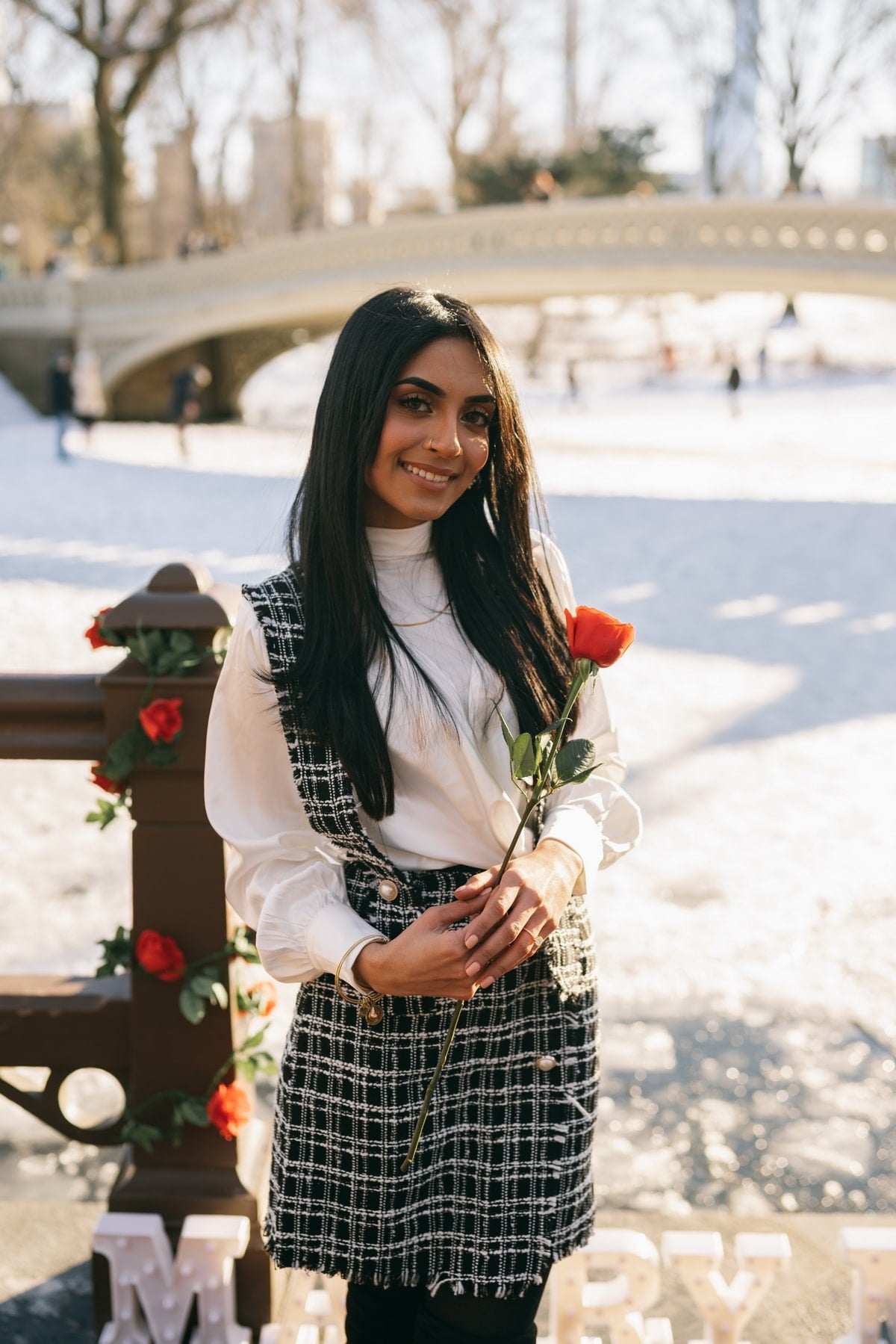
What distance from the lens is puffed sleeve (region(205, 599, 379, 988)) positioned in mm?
1624

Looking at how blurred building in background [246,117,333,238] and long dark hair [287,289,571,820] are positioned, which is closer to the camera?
long dark hair [287,289,571,820]

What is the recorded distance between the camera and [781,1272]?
2.53 meters

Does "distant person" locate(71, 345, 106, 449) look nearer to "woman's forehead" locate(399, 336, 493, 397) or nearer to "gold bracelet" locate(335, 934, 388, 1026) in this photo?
"woman's forehead" locate(399, 336, 493, 397)

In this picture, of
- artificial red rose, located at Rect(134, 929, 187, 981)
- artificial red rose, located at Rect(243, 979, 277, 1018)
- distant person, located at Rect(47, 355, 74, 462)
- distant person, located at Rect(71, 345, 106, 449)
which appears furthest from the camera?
distant person, located at Rect(71, 345, 106, 449)

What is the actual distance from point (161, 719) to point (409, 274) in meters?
19.4

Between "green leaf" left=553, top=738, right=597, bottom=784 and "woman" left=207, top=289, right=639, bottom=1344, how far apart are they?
0.60ft

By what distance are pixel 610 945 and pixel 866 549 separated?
26.0 ft

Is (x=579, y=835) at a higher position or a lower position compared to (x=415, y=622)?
lower

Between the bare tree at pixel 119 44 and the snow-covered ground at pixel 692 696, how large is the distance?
11656 millimetres

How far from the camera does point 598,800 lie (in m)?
1.73

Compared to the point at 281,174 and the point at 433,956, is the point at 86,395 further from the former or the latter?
the point at 281,174

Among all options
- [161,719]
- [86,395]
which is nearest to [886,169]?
[86,395]

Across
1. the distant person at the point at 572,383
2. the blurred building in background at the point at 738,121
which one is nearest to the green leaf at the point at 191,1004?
the distant person at the point at 572,383

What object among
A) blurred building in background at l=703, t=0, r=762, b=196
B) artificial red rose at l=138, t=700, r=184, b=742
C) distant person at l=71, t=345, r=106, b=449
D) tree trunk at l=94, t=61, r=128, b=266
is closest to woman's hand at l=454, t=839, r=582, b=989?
artificial red rose at l=138, t=700, r=184, b=742
